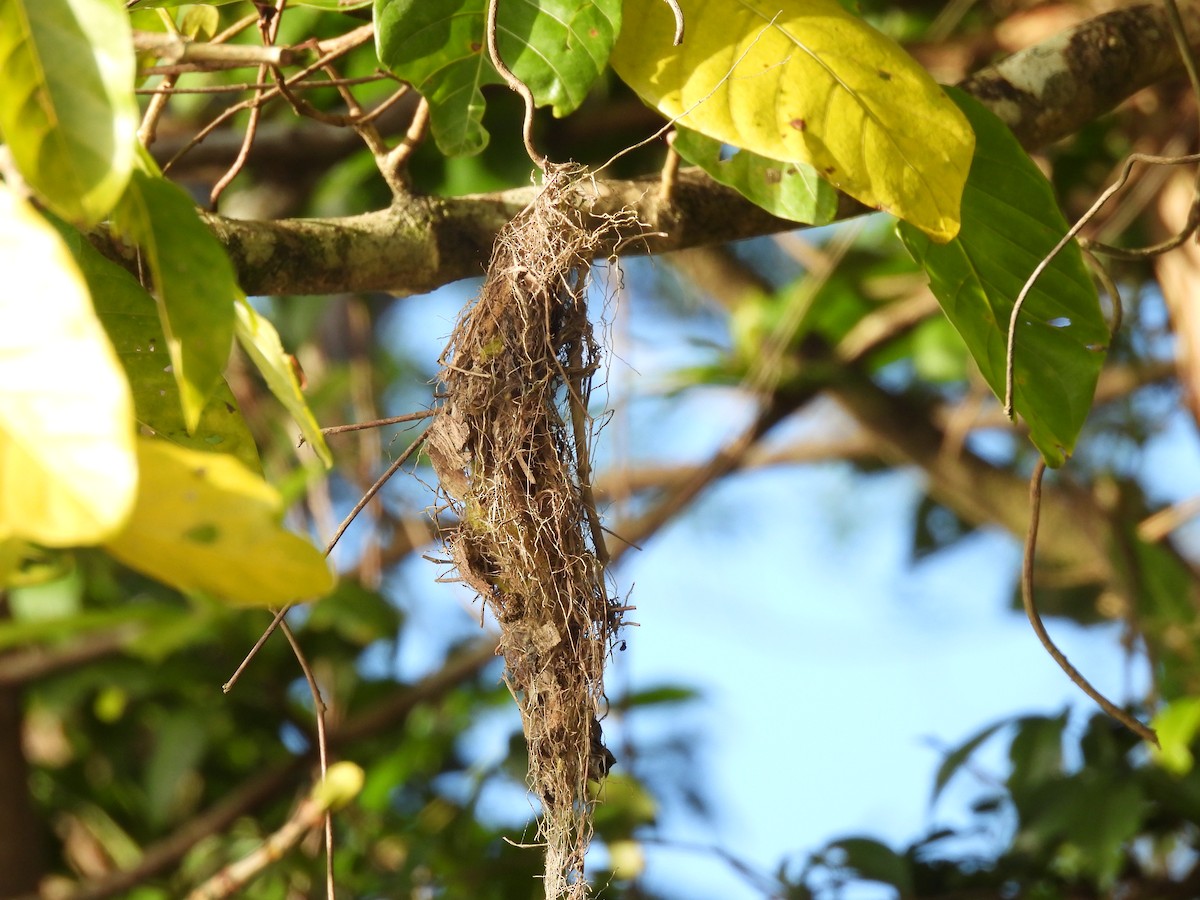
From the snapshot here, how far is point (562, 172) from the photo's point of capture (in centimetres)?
56

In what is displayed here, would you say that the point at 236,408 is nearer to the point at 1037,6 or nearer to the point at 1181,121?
the point at 1181,121

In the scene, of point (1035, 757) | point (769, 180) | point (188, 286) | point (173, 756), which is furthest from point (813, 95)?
point (173, 756)

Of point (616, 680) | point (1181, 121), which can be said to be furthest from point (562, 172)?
point (1181, 121)

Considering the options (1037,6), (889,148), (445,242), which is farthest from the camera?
(1037,6)

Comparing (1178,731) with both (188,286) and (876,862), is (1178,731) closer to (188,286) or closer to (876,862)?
(876,862)

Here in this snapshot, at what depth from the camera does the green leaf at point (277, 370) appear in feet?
1.39

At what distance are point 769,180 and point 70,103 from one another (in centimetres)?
34

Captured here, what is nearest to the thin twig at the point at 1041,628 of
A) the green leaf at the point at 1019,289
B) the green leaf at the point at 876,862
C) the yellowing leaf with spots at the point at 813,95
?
the green leaf at the point at 1019,289

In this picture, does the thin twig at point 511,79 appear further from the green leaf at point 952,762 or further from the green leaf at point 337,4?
the green leaf at point 952,762

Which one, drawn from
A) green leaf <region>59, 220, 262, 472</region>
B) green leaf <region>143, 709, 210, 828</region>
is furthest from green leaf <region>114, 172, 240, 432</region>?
green leaf <region>143, 709, 210, 828</region>

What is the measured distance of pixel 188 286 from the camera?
390mm

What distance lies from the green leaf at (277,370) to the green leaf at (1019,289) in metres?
0.33

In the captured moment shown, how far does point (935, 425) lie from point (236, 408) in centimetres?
125

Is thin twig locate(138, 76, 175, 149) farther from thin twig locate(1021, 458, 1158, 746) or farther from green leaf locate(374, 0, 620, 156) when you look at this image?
thin twig locate(1021, 458, 1158, 746)
